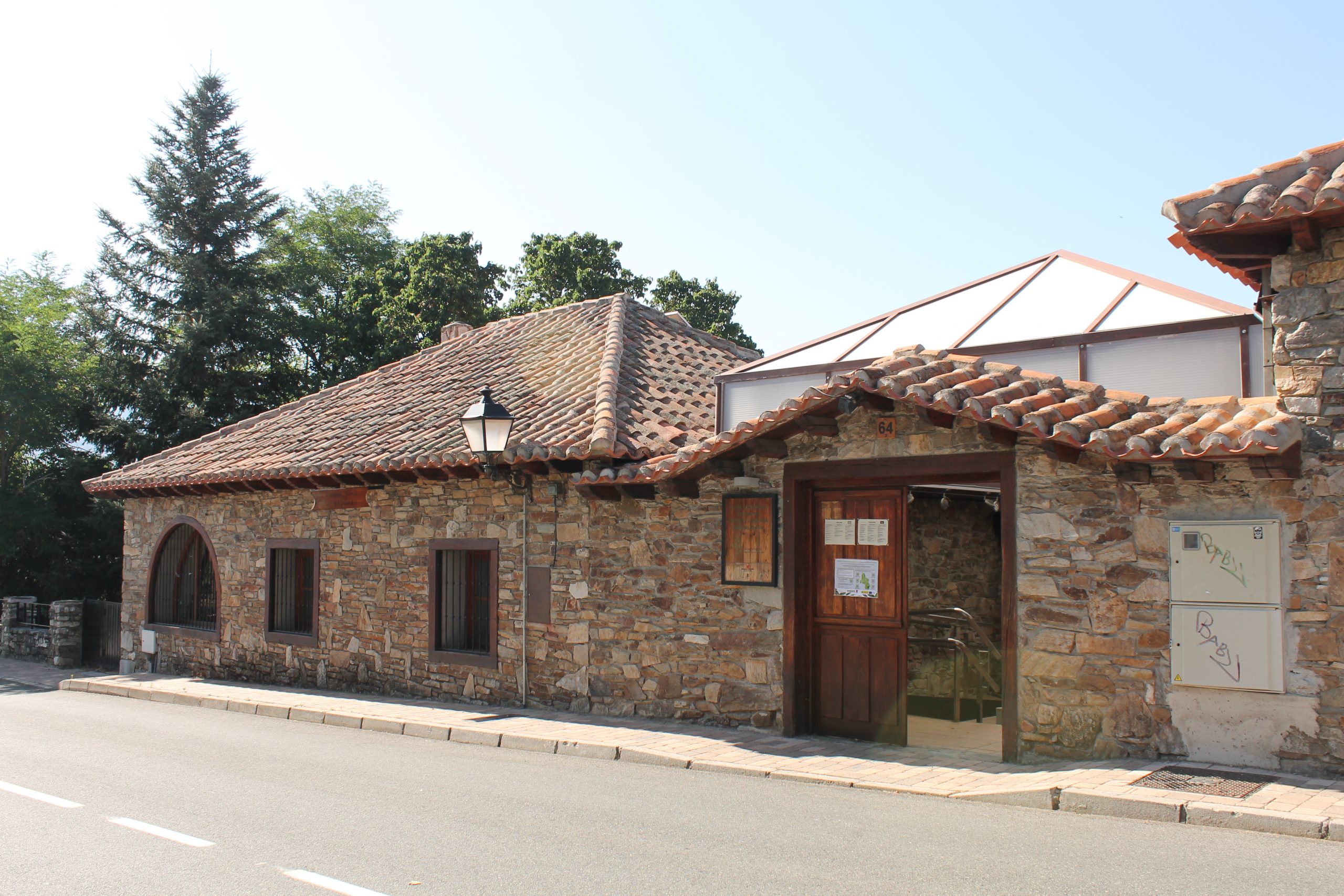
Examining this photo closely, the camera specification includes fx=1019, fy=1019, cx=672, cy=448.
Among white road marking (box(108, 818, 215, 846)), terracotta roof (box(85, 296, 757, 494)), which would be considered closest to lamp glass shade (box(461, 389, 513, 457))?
terracotta roof (box(85, 296, 757, 494))

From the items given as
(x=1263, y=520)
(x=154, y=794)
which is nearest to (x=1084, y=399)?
(x=1263, y=520)

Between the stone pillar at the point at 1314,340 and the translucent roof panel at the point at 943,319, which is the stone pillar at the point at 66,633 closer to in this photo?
the translucent roof panel at the point at 943,319

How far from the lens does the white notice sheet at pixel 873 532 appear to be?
896 centimetres

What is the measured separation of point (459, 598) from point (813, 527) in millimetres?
5048

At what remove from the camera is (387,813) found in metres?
6.41

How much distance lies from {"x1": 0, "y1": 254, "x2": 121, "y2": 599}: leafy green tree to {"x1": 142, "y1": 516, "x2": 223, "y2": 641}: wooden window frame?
28.4 ft

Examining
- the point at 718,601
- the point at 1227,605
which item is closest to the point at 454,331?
the point at 718,601

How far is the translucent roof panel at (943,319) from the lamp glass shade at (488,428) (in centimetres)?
360

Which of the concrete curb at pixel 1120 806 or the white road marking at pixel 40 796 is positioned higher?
the concrete curb at pixel 1120 806

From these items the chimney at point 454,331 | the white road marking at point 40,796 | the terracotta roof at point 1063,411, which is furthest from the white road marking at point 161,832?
the chimney at point 454,331

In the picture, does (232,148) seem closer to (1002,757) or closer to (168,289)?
(168,289)

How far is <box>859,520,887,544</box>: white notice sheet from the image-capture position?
896 centimetres

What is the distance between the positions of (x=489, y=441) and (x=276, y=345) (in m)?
19.1

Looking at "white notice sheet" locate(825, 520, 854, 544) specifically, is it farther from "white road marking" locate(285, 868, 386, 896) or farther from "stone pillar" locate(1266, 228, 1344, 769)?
"white road marking" locate(285, 868, 386, 896)
